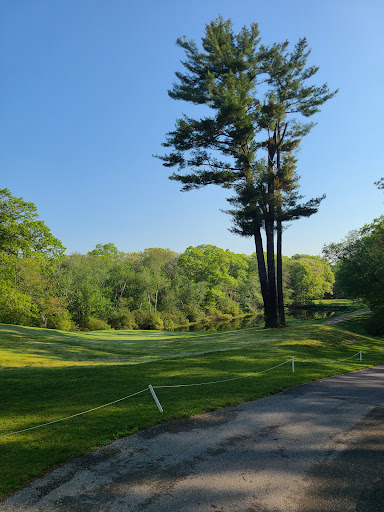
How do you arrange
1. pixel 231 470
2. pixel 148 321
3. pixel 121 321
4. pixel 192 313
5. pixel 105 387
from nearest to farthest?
pixel 231 470 → pixel 105 387 → pixel 121 321 → pixel 148 321 → pixel 192 313

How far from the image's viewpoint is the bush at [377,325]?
3369 cm

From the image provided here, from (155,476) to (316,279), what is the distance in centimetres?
8700

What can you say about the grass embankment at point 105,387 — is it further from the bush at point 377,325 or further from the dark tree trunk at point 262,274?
the bush at point 377,325

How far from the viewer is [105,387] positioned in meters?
10.8

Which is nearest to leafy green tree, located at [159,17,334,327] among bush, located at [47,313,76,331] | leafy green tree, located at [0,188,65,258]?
leafy green tree, located at [0,188,65,258]

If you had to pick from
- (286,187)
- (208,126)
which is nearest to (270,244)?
(286,187)

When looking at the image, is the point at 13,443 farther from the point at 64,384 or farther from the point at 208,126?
the point at 208,126

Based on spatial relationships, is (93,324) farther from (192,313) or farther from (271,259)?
(271,259)

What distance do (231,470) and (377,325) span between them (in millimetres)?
34150

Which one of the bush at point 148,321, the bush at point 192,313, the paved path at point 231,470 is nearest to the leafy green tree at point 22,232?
the paved path at point 231,470

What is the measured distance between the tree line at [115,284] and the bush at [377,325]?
102ft

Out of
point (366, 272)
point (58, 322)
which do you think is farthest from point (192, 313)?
point (366, 272)

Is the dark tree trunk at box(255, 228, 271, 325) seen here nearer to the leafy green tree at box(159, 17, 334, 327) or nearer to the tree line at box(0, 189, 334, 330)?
the leafy green tree at box(159, 17, 334, 327)

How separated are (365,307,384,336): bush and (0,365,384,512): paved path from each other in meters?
29.2
